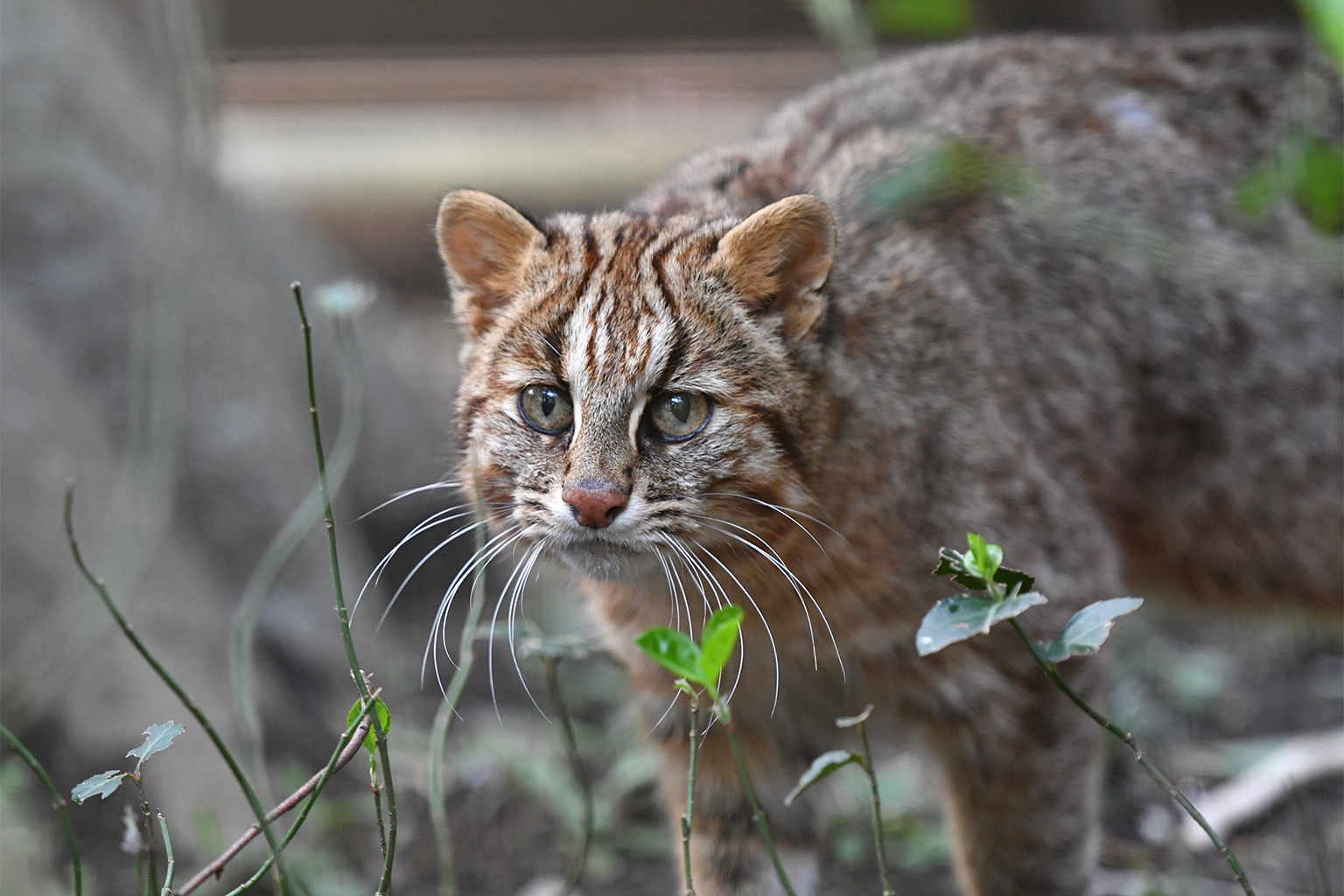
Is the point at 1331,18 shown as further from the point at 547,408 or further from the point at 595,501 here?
the point at 547,408

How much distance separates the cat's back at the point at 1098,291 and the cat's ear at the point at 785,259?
0.13 m

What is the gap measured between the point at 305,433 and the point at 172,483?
0.78 m

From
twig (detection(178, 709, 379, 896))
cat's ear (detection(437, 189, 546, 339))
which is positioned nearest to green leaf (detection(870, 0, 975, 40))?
cat's ear (detection(437, 189, 546, 339))

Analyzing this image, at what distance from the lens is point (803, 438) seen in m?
2.89

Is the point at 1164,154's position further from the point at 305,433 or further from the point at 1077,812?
the point at 305,433

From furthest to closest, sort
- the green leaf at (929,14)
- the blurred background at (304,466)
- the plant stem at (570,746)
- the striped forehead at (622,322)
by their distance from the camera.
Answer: the blurred background at (304,466)
the plant stem at (570,746)
the striped forehead at (622,322)
the green leaf at (929,14)

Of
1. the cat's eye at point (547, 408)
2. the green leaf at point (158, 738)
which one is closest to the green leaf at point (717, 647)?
the cat's eye at point (547, 408)

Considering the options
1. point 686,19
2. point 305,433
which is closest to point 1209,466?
point 305,433

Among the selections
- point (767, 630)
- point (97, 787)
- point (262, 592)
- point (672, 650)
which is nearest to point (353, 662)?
point (97, 787)

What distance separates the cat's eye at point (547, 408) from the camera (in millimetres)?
2791

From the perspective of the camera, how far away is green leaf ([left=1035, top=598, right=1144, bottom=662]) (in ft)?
7.05

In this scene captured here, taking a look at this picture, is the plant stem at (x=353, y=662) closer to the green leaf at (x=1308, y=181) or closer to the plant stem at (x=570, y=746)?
the plant stem at (x=570, y=746)

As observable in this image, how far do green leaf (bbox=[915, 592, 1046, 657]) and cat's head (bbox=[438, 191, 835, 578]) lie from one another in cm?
63

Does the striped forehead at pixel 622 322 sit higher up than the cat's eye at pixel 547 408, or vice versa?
the striped forehead at pixel 622 322
